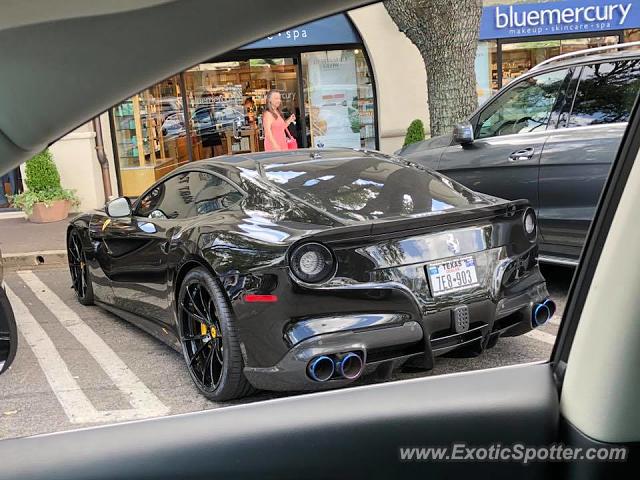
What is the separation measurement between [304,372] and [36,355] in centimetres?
276

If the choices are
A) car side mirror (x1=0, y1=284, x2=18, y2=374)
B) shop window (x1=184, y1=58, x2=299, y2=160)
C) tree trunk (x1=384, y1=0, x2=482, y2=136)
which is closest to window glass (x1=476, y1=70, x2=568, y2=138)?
tree trunk (x1=384, y1=0, x2=482, y2=136)

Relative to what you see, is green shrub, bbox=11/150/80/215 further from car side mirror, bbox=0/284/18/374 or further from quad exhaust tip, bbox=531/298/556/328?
car side mirror, bbox=0/284/18/374

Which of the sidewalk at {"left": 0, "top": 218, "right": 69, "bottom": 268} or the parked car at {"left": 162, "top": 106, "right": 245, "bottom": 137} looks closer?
the sidewalk at {"left": 0, "top": 218, "right": 69, "bottom": 268}

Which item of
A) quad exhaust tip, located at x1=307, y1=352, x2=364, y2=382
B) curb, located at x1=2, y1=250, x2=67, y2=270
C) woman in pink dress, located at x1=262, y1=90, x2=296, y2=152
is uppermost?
woman in pink dress, located at x1=262, y1=90, x2=296, y2=152

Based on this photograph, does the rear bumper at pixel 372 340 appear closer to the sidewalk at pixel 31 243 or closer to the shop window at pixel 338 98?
the sidewalk at pixel 31 243

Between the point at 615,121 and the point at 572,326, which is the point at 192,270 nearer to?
the point at 572,326

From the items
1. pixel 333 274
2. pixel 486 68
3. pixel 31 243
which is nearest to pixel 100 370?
pixel 333 274

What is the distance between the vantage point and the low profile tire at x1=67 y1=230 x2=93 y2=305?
639 centimetres

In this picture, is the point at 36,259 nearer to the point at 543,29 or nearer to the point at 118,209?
the point at 118,209

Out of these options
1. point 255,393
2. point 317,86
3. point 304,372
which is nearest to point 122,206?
point 255,393

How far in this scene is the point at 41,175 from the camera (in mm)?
11594

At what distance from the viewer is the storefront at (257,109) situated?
543 inches

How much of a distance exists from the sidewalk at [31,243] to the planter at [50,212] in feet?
0.43

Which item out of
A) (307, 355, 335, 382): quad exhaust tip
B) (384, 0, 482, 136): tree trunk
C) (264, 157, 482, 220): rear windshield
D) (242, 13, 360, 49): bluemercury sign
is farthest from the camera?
(242, 13, 360, 49): bluemercury sign
